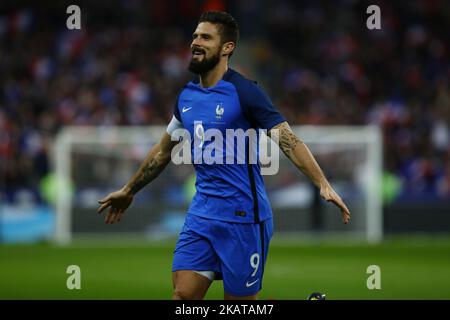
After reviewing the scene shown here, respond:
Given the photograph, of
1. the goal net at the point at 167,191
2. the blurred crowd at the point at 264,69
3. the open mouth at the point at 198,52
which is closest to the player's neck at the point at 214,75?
the open mouth at the point at 198,52

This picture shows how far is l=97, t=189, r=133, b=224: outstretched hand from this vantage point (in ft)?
23.6

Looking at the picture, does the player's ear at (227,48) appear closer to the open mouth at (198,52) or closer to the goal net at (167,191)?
the open mouth at (198,52)

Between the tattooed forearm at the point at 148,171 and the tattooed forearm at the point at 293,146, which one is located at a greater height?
the tattooed forearm at the point at 293,146

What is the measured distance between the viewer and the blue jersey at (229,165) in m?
6.57

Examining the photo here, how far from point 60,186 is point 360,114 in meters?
7.30

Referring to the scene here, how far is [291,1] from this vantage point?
26.2m

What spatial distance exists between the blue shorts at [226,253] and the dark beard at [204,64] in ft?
3.10

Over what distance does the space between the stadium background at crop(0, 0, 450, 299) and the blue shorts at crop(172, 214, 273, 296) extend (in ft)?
24.1

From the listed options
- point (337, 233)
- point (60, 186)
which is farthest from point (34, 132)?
point (337, 233)

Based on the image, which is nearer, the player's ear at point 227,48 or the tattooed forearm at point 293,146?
the tattooed forearm at point 293,146

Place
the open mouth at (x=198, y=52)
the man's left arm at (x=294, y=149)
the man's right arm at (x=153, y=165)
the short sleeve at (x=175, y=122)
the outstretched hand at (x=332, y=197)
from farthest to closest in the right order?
the man's right arm at (x=153, y=165) → the short sleeve at (x=175, y=122) → the open mouth at (x=198, y=52) → the man's left arm at (x=294, y=149) → the outstretched hand at (x=332, y=197)

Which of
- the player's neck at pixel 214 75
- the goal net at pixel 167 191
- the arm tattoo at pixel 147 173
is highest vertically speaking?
A: the player's neck at pixel 214 75
